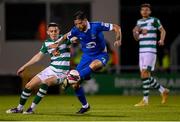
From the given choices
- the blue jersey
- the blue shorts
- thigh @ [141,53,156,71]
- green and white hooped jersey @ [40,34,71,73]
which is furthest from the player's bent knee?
thigh @ [141,53,156,71]

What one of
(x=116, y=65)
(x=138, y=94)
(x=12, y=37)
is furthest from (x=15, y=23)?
(x=138, y=94)

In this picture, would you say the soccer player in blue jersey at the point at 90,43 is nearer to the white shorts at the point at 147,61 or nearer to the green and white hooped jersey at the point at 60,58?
the green and white hooped jersey at the point at 60,58

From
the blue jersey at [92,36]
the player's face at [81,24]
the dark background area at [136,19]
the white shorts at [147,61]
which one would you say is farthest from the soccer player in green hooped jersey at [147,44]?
the dark background area at [136,19]

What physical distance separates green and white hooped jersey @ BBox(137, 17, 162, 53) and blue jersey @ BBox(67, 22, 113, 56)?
11.7 feet

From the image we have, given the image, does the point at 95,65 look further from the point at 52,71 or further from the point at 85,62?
the point at 52,71

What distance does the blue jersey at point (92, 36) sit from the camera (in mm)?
14590

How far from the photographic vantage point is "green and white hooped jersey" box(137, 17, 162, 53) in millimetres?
18092

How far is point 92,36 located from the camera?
1458 cm

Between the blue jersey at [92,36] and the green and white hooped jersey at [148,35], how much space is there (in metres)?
3.55

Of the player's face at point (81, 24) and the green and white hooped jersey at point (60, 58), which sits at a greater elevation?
the player's face at point (81, 24)

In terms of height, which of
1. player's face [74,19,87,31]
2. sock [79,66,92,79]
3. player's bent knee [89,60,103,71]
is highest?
player's face [74,19,87,31]

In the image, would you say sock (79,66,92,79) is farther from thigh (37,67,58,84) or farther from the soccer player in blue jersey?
thigh (37,67,58,84)

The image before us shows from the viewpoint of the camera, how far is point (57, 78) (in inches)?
582

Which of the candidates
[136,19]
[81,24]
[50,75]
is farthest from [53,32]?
[136,19]
